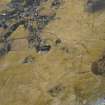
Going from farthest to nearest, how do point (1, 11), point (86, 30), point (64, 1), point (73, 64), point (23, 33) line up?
point (1, 11)
point (64, 1)
point (23, 33)
point (86, 30)
point (73, 64)

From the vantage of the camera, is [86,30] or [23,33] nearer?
[86,30]

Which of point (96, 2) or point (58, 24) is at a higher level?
point (96, 2)

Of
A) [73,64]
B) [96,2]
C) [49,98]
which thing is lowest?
[49,98]

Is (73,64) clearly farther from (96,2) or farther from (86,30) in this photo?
(96,2)

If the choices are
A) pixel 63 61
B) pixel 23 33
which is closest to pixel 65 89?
pixel 63 61

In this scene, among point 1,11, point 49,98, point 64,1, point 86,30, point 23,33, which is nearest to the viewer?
point 49,98

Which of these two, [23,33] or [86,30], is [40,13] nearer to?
[23,33]

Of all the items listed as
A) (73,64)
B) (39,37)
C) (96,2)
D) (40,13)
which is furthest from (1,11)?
(73,64)
